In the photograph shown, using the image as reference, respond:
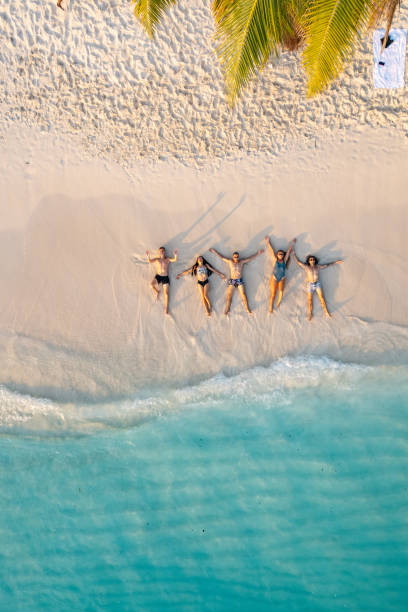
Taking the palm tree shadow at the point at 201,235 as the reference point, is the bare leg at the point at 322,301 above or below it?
below

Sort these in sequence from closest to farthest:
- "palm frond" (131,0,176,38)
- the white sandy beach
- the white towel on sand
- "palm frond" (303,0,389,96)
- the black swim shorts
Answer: "palm frond" (303,0,389,96) → "palm frond" (131,0,176,38) → the white towel on sand → the white sandy beach → the black swim shorts

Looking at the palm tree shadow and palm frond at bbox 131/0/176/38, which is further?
the palm tree shadow

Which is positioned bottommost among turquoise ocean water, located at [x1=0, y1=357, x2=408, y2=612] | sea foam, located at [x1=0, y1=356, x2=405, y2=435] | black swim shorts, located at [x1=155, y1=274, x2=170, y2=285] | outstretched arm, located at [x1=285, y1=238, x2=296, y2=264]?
turquoise ocean water, located at [x1=0, y1=357, x2=408, y2=612]

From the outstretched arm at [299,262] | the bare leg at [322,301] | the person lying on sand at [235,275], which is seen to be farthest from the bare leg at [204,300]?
the bare leg at [322,301]

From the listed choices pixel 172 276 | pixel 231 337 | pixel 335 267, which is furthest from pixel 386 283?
pixel 172 276

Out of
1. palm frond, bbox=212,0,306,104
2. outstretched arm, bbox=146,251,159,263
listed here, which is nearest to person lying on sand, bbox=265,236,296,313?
outstretched arm, bbox=146,251,159,263

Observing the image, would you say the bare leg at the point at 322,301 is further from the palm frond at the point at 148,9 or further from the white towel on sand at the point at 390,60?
the palm frond at the point at 148,9

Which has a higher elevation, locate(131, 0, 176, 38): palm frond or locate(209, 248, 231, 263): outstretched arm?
locate(131, 0, 176, 38): palm frond

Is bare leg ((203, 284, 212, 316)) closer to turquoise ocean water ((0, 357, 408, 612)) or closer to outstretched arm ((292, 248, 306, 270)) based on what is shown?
turquoise ocean water ((0, 357, 408, 612))
